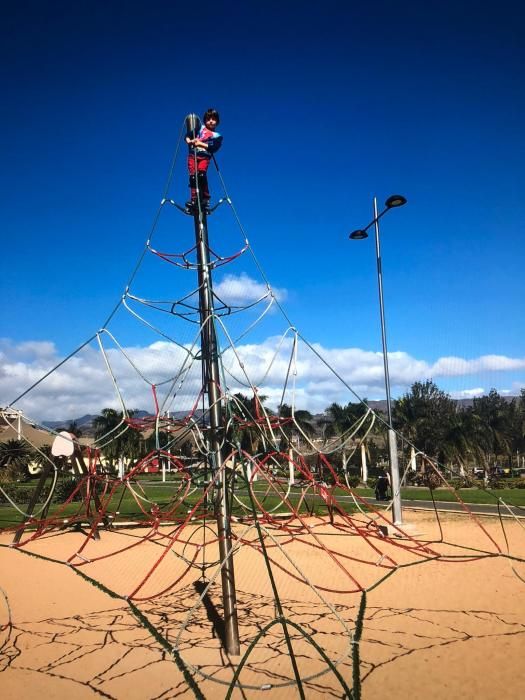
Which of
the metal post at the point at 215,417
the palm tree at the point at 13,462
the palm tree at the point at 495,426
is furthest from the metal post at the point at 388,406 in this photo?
the palm tree at the point at 495,426

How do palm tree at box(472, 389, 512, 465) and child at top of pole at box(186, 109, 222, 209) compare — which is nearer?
child at top of pole at box(186, 109, 222, 209)

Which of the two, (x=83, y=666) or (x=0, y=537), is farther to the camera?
(x=0, y=537)

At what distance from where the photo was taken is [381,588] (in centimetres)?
990

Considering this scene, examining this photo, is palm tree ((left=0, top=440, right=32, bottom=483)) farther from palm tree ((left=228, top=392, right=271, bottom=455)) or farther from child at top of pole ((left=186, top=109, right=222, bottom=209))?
child at top of pole ((left=186, top=109, right=222, bottom=209))

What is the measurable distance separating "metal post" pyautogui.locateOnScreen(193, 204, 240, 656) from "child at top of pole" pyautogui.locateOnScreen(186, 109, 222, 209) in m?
0.41

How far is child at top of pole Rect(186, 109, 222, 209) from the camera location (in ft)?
23.0

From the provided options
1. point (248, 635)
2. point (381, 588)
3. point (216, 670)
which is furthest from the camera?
point (381, 588)

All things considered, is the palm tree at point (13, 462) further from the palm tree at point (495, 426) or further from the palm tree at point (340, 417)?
the palm tree at point (495, 426)

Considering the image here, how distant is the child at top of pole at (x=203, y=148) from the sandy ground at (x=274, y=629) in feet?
16.3

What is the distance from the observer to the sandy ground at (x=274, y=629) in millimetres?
5785

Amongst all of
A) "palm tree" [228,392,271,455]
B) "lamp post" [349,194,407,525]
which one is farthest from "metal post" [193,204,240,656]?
"lamp post" [349,194,407,525]

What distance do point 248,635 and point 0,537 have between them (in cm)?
1140

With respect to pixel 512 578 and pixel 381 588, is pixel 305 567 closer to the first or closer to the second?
pixel 381 588

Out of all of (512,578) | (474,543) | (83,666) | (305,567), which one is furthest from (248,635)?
(474,543)
